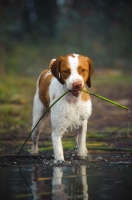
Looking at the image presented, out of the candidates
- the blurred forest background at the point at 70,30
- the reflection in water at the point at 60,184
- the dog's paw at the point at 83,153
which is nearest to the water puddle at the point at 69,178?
the reflection in water at the point at 60,184

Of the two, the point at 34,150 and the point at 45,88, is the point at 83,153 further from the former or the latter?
the point at 45,88

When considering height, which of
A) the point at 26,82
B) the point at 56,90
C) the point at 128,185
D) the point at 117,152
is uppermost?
the point at 26,82

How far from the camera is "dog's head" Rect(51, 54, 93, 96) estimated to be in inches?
253

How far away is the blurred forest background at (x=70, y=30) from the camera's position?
23109 millimetres

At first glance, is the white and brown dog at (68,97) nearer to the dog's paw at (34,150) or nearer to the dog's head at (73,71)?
the dog's head at (73,71)

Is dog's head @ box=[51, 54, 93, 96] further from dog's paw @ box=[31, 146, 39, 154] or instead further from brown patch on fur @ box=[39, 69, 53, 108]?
dog's paw @ box=[31, 146, 39, 154]

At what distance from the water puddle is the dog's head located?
85 cm

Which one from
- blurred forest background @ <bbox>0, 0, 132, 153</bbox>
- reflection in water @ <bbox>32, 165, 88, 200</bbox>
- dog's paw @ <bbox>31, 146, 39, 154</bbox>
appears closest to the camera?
reflection in water @ <bbox>32, 165, 88, 200</bbox>

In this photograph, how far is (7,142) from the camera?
8688 mm

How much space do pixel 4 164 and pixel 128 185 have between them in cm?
194

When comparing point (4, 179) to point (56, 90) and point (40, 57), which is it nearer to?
Result: point (56, 90)

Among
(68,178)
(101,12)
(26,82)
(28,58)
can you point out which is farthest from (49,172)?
(101,12)

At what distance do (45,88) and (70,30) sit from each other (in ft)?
57.0

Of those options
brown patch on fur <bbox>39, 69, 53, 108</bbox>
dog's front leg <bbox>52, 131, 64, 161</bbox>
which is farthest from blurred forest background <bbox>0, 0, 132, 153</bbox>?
dog's front leg <bbox>52, 131, 64, 161</bbox>
